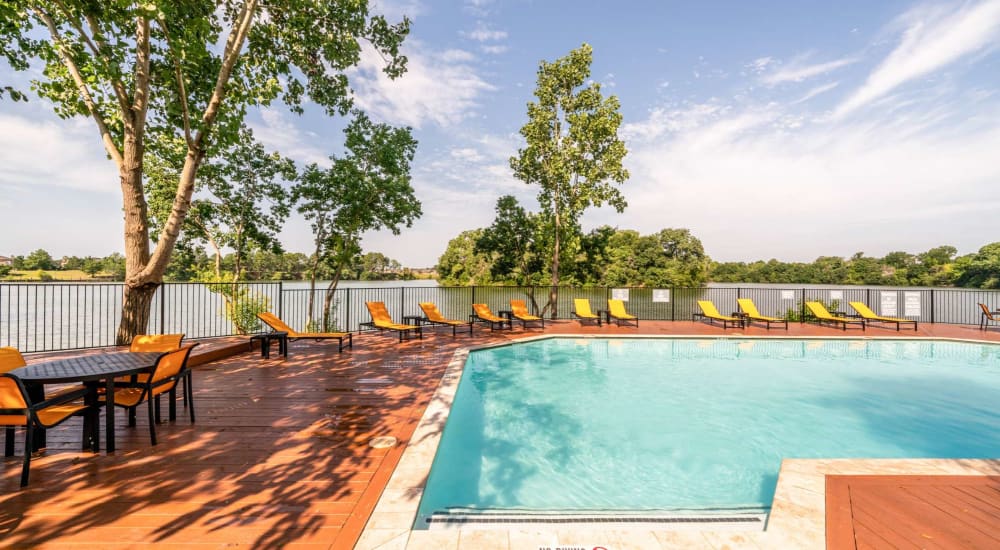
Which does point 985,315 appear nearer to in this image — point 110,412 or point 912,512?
point 912,512

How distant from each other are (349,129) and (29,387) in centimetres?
1021

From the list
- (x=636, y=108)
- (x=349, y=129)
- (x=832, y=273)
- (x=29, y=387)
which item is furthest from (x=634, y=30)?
(x=832, y=273)

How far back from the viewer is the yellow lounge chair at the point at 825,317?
11481 millimetres

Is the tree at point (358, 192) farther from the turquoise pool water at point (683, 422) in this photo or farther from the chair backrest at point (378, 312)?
the turquoise pool water at point (683, 422)

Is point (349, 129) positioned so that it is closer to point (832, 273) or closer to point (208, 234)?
point (208, 234)

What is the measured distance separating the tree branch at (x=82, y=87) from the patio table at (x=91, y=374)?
4719 mm

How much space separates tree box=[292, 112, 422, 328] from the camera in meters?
11.3

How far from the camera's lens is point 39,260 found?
23.1m

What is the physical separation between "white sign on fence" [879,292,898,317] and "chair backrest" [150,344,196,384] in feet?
56.2

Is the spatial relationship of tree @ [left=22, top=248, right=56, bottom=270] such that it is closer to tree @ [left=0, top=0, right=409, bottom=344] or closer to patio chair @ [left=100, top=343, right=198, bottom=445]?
tree @ [left=0, top=0, right=409, bottom=344]

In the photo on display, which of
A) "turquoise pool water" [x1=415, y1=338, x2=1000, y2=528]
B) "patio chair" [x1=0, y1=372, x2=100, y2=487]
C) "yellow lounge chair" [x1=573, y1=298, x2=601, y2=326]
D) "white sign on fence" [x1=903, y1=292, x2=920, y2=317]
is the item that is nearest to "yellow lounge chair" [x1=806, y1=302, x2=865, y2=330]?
"white sign on fence" [x1=903, y1=292, x2=920, y2=317]

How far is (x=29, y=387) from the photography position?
290cm

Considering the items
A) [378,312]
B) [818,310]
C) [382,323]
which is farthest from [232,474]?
[818,310]

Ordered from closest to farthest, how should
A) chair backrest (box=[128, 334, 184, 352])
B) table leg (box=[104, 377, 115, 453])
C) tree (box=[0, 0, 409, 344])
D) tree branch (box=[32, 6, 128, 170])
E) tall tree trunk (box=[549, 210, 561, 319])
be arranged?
table leg (box=[104, 377, 115, 453]), chair backrest (box=[128, 334, 184, 352]), tree (box=[0, 0, 409, 344]), tree branch (box=[32, 6, 128, 170]), tall tree trunk (box=[549, 210, 561, 319])
